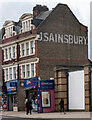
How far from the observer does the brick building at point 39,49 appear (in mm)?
48219

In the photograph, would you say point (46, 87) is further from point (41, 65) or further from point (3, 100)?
point (3, 100)

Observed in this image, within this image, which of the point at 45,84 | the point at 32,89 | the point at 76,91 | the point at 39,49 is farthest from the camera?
the point at 39,49

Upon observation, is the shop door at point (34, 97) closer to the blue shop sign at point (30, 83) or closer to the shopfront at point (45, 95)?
the blue shop sign at point (30, 83)

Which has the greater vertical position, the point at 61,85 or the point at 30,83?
the point at 30,83

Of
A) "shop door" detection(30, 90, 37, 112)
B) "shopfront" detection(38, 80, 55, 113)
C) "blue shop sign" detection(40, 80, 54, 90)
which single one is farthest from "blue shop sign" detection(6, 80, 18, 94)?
"blue shop sign" detection(40, 80, 54, 90)

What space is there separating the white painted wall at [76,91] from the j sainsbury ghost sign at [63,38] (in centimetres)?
835

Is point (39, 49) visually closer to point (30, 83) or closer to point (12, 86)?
point (30, 83)

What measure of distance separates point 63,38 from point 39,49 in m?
4.95

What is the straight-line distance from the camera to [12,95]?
171 feet

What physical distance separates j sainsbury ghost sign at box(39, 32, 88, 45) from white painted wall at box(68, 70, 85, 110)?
8.35 metres

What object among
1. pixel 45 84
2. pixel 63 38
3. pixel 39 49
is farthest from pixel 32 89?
pixel 63 38

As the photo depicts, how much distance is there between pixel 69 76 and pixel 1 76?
17.0 m

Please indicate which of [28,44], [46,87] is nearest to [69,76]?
[46,87]

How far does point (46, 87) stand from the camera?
4331 cm
